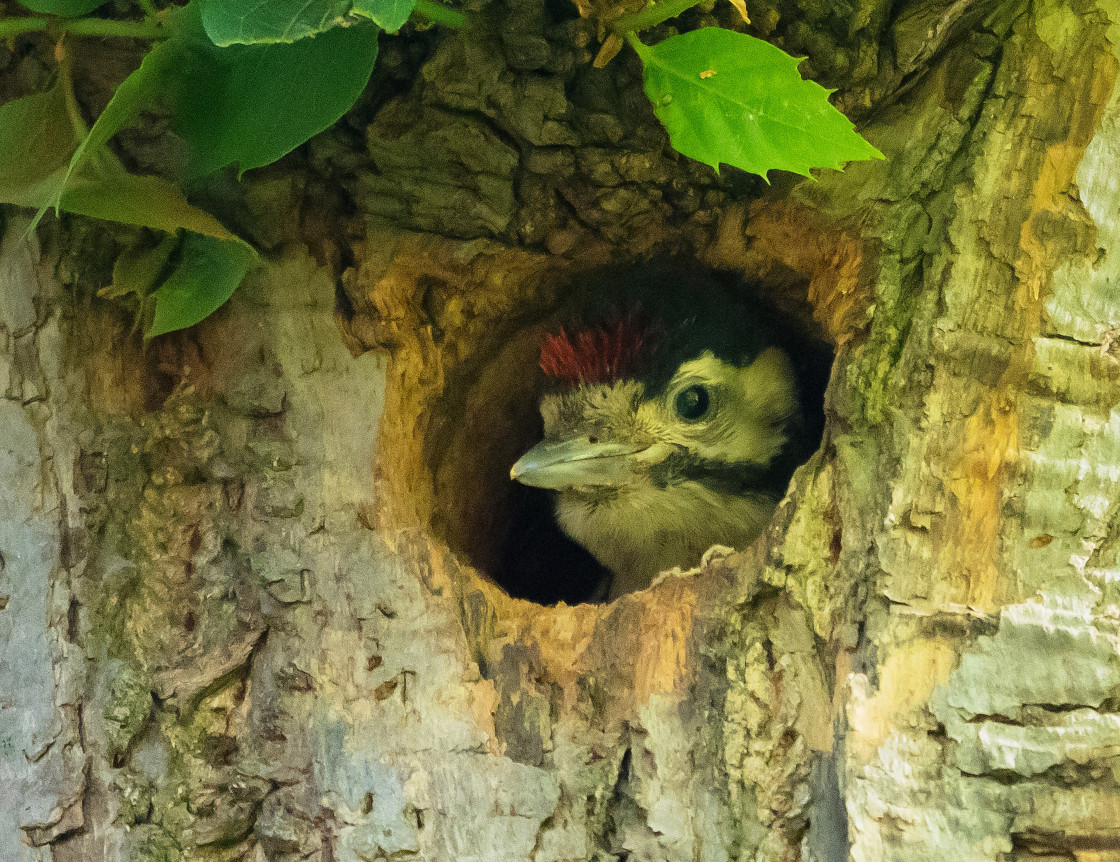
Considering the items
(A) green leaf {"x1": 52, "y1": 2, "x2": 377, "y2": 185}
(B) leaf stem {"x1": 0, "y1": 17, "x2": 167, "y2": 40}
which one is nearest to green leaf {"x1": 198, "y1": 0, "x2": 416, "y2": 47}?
(A) green leaf {"x1": 52, "y1": 2, "x2": 377, "y2": 185}

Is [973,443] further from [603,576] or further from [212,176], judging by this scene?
[603,576]

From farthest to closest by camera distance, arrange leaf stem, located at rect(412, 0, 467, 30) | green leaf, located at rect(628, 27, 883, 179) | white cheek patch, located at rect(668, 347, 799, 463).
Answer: white cheek patch, located at rect(668, 347, 799, 463) < leaf stem, located at rect(412, 0, 467, 30) < green leaf, located at rect(628, 27, 883, 179)

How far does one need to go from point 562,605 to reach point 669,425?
757 mm

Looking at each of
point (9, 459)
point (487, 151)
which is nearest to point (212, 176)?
point (487, 151)

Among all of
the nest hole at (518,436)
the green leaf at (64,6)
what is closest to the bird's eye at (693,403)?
the nest hole at (518,436)

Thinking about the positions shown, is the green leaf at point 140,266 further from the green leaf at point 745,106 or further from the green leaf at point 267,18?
the green leaf at point 745,106

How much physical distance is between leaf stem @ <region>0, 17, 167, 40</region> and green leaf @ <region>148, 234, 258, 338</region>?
1.24 feet

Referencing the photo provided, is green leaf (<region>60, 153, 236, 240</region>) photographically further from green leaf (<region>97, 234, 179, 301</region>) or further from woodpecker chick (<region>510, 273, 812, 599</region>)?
woodpecker chick (<region>510, 273, 812, 599</region>)

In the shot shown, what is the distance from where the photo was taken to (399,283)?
1.91m

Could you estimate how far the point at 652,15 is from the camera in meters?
1.50

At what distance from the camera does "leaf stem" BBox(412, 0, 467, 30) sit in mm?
1510

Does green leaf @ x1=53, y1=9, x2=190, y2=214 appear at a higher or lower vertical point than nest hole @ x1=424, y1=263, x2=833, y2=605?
higher

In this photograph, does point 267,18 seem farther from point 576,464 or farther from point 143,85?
point 576,464

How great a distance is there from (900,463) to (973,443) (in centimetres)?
12
